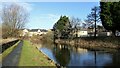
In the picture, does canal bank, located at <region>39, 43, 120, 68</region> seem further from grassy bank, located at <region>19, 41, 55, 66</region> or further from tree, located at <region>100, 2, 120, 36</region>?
tree, located at <region>100, 2, 120, 36</region>

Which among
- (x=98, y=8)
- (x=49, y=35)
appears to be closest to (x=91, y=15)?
(x=98, y=8)

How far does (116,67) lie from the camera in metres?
19.0

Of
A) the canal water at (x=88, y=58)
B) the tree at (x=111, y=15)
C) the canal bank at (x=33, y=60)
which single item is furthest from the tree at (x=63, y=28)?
the canal bank at (x=33, y=60)

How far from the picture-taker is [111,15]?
4684cm

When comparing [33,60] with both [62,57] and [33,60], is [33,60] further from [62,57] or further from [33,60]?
[62,57]

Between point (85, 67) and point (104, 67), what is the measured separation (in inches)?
62.6

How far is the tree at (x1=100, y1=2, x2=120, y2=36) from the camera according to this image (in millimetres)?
44184

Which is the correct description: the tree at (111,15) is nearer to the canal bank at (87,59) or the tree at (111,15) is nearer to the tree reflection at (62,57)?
the canal bank at (87,59)

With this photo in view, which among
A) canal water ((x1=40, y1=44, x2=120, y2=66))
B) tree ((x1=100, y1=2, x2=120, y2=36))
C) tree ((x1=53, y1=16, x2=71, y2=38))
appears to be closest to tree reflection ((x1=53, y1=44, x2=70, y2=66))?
canal water ((x1=40, y1=44, x2=120, y2=66))

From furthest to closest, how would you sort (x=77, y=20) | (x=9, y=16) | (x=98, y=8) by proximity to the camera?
(x=77, y=20)
(x=9, y=16)
(x=98, y=8)

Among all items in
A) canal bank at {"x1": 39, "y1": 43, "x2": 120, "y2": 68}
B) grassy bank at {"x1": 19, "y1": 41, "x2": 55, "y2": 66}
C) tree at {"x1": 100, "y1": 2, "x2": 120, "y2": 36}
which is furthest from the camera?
tree at {"x1": 100, "y1": 2, "x2": 120, "y2": 36}

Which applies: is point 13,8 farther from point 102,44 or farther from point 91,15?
point 102,44

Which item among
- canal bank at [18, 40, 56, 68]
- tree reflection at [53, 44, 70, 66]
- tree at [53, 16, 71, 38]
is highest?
canal bank at [18, 40, 56, 68]

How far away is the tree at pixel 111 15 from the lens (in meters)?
44.2
